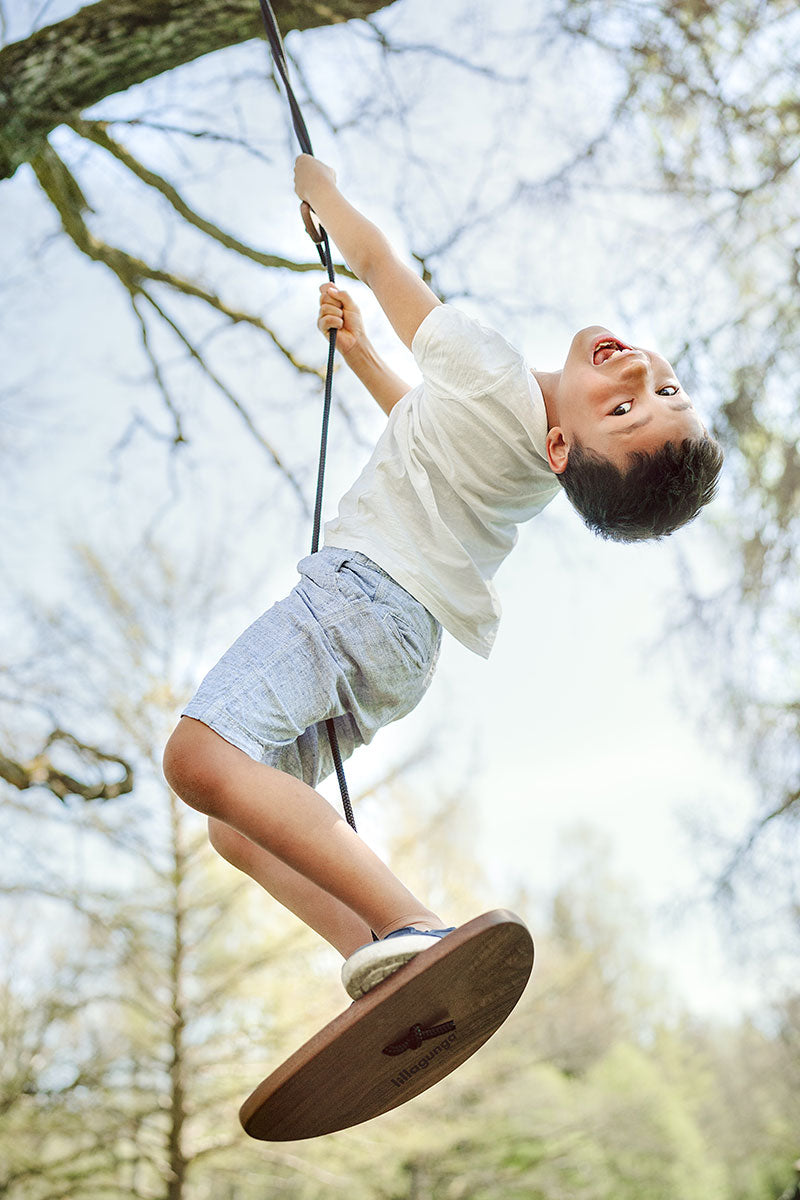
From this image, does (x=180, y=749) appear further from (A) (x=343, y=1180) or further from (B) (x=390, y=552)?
(A) (x=343, y=1180)

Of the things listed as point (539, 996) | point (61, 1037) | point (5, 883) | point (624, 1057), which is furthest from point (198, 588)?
point (624, 1057)

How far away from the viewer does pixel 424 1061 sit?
55.8 inches

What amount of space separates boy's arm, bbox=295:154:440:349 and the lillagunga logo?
3.49 ft

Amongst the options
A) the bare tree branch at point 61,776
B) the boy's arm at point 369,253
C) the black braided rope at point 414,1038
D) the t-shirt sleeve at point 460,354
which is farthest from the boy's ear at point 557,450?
the bare tree branch at point 61,776

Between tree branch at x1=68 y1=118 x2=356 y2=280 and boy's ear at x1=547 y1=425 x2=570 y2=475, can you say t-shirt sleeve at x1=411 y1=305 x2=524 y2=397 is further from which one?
tree branch at x1=68 y1=118 x2=356 y2=280

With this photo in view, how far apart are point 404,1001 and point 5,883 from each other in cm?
589

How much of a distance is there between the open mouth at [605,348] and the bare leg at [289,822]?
0.77 meters

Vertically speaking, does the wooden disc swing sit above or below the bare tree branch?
below

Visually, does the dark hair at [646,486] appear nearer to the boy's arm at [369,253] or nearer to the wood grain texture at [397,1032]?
the boy's arm at [369,253]

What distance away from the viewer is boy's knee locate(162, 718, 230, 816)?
133 cm

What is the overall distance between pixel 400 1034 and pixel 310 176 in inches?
58.2

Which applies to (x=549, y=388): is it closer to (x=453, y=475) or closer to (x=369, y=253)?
(x=453, y=475)

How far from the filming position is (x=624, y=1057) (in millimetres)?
14922

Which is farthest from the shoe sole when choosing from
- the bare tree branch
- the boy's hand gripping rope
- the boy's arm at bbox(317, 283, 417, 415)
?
the bare tree branch
